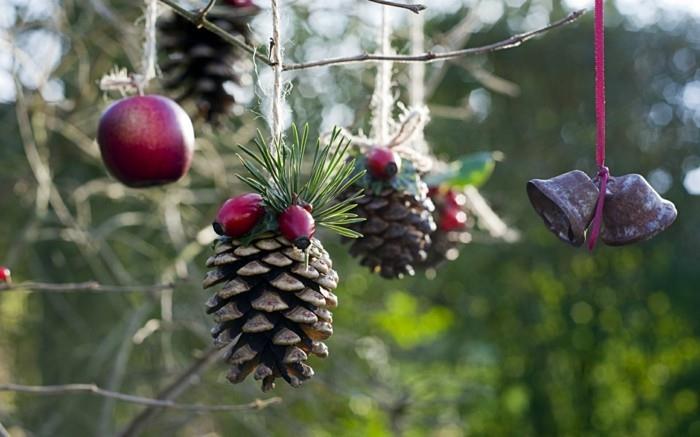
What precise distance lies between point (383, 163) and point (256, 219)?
29cm

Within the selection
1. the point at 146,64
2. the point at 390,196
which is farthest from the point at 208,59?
the point at 390,196

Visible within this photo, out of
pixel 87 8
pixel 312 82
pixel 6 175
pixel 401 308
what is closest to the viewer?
pixel 87 8

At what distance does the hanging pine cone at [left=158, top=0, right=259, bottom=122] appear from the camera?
123 cm

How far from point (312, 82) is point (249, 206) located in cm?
204

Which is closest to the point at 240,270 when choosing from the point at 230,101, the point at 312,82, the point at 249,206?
the point at 249,206

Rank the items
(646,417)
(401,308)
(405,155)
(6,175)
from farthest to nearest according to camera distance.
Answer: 1. (401,308)
2. (646,417)
3. (6,175)
4. (405,155)

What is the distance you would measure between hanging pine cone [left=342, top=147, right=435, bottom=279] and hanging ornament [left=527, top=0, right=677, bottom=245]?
198mm

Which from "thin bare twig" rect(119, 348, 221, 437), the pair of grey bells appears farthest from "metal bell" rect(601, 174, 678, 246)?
"thin bare twig" rect(119, 348, 221, 437)

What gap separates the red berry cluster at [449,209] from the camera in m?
1.28

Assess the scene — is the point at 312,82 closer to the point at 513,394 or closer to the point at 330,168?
the point at 513,394

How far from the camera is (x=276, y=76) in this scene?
75cm

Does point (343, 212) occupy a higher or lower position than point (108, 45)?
lower

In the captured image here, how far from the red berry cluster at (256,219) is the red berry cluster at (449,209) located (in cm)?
53

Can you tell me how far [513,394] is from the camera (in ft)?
11.5
